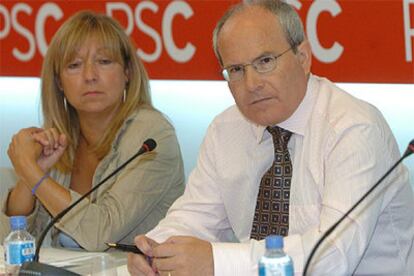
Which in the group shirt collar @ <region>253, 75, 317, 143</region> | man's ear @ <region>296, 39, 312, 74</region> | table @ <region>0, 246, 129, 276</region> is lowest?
table @ <region>0, 246, 129, 276</region>

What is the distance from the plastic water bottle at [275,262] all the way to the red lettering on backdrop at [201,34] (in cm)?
155

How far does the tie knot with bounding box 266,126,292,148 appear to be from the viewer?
8.04 feet

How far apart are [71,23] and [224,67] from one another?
99 centimetres

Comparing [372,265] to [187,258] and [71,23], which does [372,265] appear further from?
[71,23]

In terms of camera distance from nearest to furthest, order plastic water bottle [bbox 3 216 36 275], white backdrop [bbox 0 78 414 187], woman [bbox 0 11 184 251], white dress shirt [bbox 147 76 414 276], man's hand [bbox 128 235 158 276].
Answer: white dress shirt [bbox 147 76 414 276] → man's hand [bbox 128 235 158 276] → plastic water bottle [bbox 3 216 36 275] → woman [bbox 0 11 184 251] → white backdrop [bbox 0 78 414 187]

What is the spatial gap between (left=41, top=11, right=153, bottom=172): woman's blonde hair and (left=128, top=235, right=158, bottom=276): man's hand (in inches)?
35.9

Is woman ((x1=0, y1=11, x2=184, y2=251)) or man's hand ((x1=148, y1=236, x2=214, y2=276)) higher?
woman ((x1=0, y1=11, x2=184, y2=251))

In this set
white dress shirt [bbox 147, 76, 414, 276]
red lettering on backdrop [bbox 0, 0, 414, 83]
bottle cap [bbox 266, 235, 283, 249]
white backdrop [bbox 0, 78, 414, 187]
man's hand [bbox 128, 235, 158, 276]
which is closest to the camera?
bottle cap [bbox 266, 235, 283, 249]

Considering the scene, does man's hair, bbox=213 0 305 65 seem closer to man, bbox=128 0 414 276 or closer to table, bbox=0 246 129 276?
man, bbox=128 0 414 276

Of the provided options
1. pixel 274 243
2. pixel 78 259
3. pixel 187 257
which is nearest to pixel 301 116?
pixel 187 257

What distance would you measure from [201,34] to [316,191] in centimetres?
137

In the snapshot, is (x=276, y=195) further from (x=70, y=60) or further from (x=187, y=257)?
(x=70, y=60)

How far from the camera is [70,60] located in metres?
3.21

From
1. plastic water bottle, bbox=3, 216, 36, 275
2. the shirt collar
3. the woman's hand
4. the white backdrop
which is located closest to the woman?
the woman's hand
